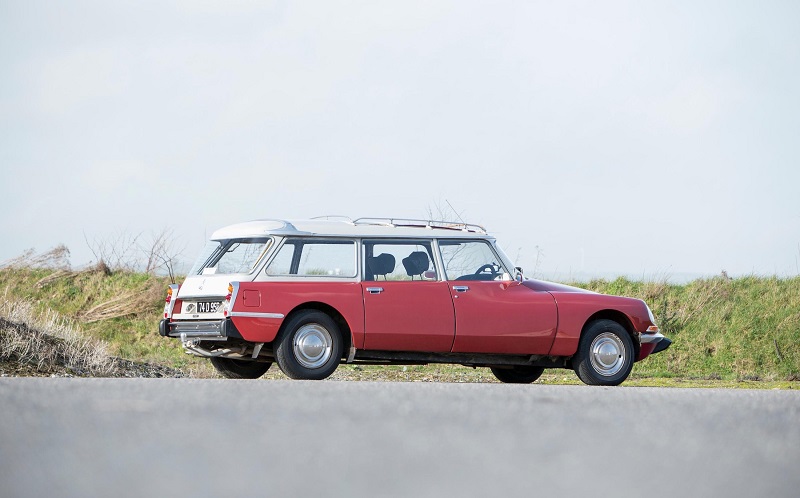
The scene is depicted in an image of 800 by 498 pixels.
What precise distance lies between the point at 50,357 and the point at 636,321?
291 inches

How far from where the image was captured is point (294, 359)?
12.6 m

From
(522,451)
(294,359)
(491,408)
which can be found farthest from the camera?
(294,359)

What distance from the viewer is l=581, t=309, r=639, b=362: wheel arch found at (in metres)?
13.9

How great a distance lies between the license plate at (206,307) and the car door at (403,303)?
163 cm

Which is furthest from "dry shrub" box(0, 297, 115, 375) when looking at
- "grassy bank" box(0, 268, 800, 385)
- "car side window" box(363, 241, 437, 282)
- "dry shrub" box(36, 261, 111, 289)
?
"dry shrub" box(36, 261, 111, 289)

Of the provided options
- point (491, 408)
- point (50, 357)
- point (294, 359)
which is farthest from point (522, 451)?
point (50, 357)

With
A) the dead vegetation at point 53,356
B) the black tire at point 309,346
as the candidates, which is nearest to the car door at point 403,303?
the black tire at point 309,346

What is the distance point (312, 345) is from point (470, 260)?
2369 mm

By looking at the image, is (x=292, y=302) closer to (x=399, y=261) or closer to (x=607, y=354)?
(x=399, y=261)

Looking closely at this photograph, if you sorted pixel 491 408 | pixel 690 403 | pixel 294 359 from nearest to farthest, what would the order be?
pixel 491 408
pixel 690 403
pixel 294 359

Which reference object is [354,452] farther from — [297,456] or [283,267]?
[283,267]

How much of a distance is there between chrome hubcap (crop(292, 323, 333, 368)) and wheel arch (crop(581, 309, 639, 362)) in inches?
125

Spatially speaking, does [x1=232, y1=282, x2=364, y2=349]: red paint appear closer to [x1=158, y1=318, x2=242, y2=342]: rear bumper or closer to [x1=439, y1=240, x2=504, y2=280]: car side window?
[x1=158, y1=318, x2=242, y2=342]: rear bumper

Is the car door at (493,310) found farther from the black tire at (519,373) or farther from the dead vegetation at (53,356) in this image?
the dead vegetation at (53,356)
